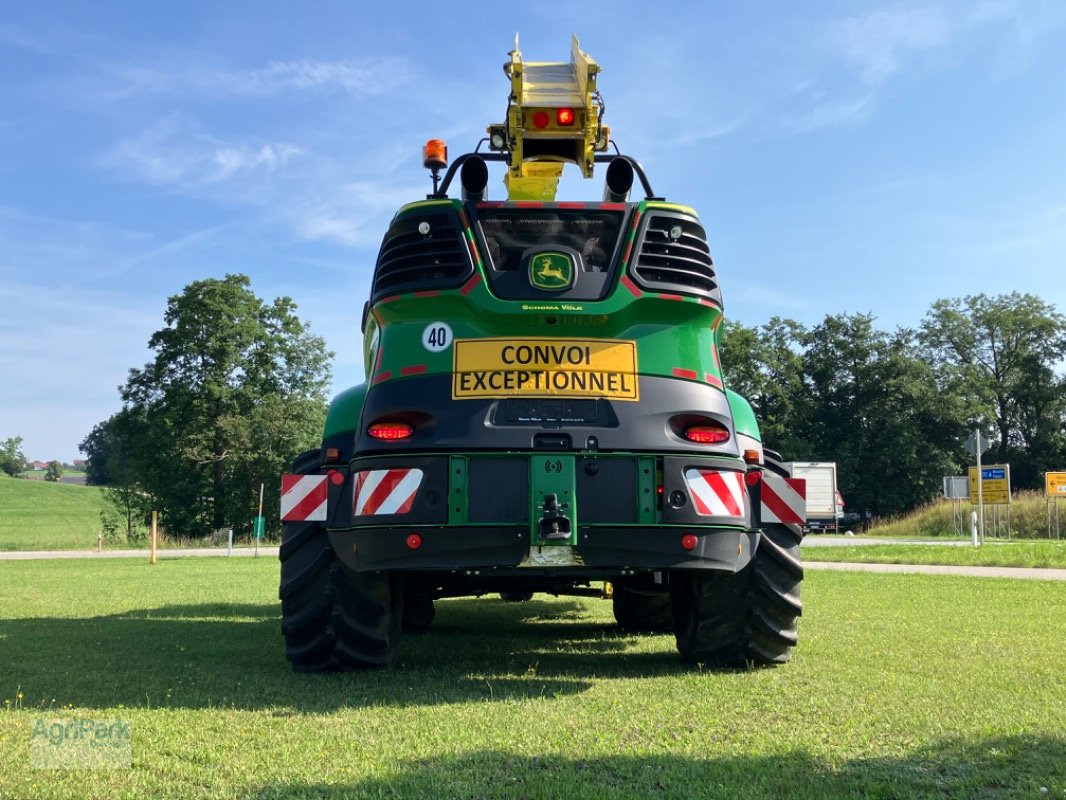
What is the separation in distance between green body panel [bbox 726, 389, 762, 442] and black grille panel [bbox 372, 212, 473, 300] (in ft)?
5.96

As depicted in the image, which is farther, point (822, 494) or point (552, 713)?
point (822, 494)

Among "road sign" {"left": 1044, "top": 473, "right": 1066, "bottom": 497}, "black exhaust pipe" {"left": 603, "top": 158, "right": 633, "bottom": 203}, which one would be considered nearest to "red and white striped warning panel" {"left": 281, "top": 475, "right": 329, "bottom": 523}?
"black exhaust pipe" {"left": 603, "top": 158, "right": 633, "bottom": 203}

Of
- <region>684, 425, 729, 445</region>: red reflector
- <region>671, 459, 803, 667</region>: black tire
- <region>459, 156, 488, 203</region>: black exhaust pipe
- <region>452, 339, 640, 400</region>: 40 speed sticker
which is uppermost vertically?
<region>459, 156, 488, 203</region>: black exhaust pipe

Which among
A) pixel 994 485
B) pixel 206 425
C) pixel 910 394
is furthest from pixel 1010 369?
pixel 206 425

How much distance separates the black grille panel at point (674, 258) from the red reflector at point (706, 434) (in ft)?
2.55

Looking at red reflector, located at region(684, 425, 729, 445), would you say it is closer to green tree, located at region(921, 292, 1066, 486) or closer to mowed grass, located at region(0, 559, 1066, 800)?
mowed grass, located at region(0, 559, 1066, 800)

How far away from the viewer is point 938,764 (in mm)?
3760

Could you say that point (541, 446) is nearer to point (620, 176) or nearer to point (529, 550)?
point (529, 550)

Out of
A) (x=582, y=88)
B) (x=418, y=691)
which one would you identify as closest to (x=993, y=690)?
(x=418, y=691)

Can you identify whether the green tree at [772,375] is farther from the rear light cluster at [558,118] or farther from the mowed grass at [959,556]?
the rear light cluster at [558,118]

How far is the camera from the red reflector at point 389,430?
17.2 feet

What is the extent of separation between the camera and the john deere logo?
546 centimetres

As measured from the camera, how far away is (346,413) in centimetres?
590

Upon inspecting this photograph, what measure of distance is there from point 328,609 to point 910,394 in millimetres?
68618
